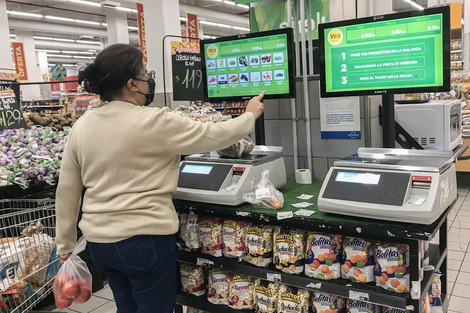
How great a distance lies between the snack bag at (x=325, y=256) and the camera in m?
2.00

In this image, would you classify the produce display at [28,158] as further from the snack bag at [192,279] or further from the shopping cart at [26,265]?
the snack bag at [192,279]

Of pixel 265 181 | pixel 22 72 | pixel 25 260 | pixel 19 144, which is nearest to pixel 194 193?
pixel 265 181

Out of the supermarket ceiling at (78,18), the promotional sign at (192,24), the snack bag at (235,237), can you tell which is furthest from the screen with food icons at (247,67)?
the supermarket ceiling at (78,18)

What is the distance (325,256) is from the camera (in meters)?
2.01

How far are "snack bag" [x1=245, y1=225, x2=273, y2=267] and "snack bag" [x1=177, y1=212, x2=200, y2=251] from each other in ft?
1.10

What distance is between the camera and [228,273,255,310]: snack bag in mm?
2340

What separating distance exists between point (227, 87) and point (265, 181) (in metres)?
0.74

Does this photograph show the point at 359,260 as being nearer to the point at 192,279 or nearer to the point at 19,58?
the point at 192,279

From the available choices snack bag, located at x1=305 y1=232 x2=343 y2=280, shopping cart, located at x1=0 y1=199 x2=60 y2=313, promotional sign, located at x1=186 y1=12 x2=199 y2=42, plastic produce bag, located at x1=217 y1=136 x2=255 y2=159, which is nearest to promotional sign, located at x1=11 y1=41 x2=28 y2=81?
promotional sign, located at x1=186 y1=12 x2=199 y2=42

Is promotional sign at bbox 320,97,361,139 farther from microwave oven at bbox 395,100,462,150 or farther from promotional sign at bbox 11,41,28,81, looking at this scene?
promotional sign at bbox 11,41,28,81

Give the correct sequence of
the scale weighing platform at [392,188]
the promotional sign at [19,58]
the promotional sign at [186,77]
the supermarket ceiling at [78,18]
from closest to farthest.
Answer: the scale weighing platform at [392,188], the promotional sign at [186,77], the supermarket ceiling at [78,18], the promotional sign at [19,58]

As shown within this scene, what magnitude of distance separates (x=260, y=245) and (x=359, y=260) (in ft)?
1.67

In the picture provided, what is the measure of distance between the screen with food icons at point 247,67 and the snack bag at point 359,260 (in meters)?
0.96

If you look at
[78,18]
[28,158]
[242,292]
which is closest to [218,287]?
[242,292]
